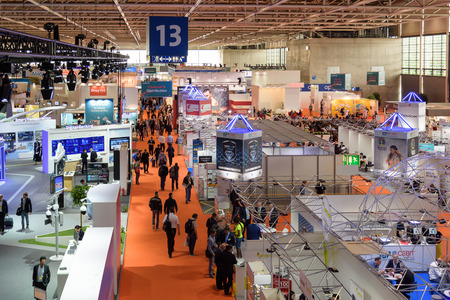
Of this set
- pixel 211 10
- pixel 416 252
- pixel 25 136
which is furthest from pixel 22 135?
pixel 416 252

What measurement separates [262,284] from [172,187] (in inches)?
422

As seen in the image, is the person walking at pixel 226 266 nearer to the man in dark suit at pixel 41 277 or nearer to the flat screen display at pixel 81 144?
the man in dark suit at pixel 41 277

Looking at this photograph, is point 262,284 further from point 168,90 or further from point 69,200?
point 168,90

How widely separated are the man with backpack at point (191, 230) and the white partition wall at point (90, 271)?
12.7ft

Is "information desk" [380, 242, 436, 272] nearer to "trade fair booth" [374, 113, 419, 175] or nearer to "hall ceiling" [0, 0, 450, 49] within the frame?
"trade fair booth" [374, 113, 419, 175]

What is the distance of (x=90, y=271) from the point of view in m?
7.04

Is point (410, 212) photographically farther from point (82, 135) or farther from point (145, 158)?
point (82, 135)

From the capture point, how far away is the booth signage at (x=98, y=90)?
26.0 metres

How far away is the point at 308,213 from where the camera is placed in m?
12.0

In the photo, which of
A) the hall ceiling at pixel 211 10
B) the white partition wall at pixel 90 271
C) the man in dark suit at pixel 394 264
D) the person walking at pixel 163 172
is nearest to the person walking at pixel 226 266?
the white partition wall at pixel 90 271

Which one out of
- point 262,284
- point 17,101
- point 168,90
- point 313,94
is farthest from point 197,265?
point 313,94

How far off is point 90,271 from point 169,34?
25.5ft

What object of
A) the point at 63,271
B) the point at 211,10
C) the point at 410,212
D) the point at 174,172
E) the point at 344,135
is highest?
the point at 211,10

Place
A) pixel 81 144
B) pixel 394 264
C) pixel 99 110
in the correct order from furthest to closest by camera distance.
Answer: pixel 99 110, pixel 81 144, pixel 394 264
